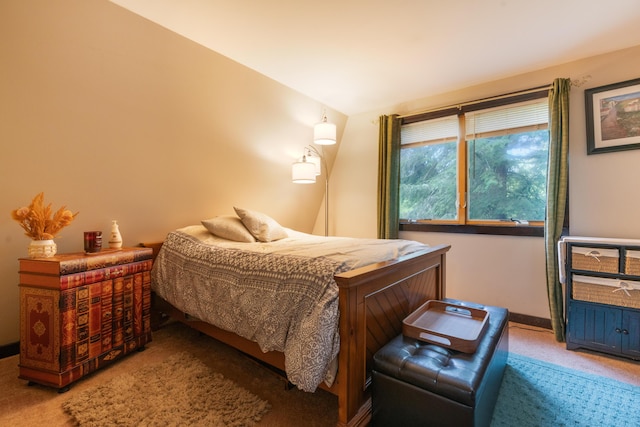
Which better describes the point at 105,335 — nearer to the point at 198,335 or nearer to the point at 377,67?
the point at 198,335

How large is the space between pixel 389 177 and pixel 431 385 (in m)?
2.69

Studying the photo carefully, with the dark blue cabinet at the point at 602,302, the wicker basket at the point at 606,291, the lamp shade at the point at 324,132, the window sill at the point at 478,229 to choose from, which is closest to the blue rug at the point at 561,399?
the dark blue cabinet at the point at 602,302

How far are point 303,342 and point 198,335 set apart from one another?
1.63 m

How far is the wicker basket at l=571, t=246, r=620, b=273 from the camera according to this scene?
2.19 metres

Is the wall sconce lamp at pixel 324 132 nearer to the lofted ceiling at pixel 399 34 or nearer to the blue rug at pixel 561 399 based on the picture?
the lofted ceiling at pixel 399 34

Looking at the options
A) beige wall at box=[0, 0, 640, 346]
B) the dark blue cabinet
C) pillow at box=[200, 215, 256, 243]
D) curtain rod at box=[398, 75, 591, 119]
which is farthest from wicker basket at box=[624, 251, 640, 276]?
pillow at box=[200, 215, 256, 243]

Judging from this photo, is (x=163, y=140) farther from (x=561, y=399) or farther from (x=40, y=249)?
(x=561, y=399)

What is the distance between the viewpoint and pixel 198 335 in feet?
8.30

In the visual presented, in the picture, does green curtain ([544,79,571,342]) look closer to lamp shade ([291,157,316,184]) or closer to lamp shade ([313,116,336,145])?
lamp shade ([313,116,336,145])

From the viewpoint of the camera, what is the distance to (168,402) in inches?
63.8

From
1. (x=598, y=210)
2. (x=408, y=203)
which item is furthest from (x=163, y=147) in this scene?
(x=598, y=210)

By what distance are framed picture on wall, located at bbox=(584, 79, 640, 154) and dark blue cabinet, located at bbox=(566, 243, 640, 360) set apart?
3.07 feet

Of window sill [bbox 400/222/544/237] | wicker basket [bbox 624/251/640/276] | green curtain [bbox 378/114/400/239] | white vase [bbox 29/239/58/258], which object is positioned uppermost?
green curtain [bbox 378/114/400/239]

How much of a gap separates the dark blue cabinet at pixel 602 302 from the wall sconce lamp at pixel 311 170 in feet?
7.99
